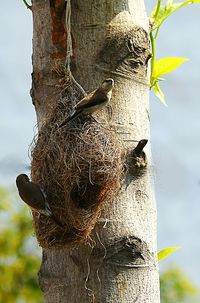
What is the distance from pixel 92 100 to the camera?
4.74 feet

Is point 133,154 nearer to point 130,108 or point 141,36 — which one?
point 130,108

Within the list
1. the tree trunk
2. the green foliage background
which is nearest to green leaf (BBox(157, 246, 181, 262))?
the tree trunk

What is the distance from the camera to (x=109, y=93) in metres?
1.42

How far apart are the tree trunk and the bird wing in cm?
4

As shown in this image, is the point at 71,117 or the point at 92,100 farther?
the point at 71,117

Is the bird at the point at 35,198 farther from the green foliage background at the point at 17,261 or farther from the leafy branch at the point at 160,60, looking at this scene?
the green foliage background at the point at 17,261

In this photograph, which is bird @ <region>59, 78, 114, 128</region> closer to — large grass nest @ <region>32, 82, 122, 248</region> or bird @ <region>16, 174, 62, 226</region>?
large grass nest @ <region>32, 82, 122, 248</region>

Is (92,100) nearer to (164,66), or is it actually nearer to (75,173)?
(75,173)

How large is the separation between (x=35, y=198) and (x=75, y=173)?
86mm

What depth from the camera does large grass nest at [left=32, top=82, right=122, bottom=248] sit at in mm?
1482

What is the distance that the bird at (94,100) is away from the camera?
1392 mm

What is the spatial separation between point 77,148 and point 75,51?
0.18m

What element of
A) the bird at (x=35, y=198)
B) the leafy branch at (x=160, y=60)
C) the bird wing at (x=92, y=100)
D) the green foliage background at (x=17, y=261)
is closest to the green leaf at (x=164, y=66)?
→ the leafy branch at (x=160, y=60)

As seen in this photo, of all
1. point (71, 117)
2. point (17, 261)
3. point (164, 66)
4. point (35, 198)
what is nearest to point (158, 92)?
point (164, 66)
